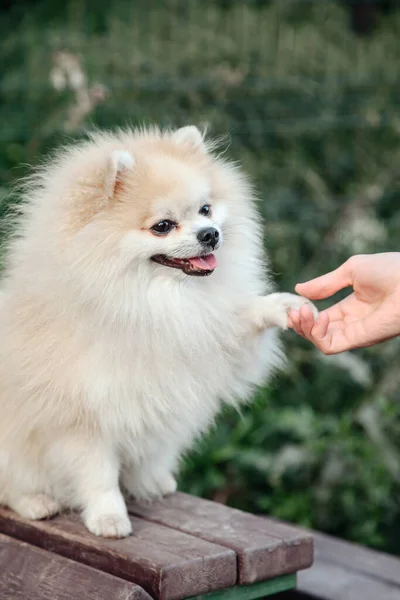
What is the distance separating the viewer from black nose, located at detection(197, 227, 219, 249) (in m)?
2.44

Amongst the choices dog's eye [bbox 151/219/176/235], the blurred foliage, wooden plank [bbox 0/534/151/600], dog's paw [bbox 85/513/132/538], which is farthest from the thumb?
the blurred foliage

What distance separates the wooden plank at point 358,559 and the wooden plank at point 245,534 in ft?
1.80

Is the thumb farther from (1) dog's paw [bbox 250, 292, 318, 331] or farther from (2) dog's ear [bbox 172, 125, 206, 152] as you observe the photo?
(2) dog's ear [bbox 172, 125, 206, 152]

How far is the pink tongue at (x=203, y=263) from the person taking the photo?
250 centimetres

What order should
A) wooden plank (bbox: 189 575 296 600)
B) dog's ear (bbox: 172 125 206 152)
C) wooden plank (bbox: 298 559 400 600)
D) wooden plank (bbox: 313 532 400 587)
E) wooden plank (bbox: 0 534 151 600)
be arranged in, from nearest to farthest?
1. wooden plank (bbox: 0 534 151 600)
2. wooden plank (bbox: 189 575 296 600)
3. dog's ear (bbox: 172 125 206 152)
4. wooden plank (bbox: 298 559 400 600)
5. wooden plank (bbox: 313 532 400 587)

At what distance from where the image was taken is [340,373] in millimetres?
4695

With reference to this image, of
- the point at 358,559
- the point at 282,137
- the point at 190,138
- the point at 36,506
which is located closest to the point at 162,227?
the point at 190,138

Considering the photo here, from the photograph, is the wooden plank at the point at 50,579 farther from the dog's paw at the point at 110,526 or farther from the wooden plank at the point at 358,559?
the wooden plank at the point at 358,559

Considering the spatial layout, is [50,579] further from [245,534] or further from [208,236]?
[208,236]

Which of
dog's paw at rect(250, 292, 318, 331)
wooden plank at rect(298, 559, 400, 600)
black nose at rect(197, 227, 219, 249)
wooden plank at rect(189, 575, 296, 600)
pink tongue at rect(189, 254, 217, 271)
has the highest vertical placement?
black nose at rect(197, 227, 219, 249)

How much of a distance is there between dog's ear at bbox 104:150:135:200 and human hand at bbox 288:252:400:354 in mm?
563

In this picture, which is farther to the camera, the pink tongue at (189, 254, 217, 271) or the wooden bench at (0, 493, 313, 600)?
the pink tongue at (189, 254, 217, 271)

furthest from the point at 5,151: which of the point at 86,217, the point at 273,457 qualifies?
the point at 86,217

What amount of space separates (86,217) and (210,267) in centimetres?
35
